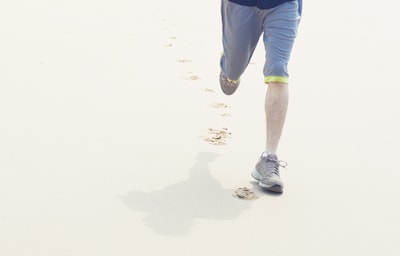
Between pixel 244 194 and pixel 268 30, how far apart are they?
0.90 metres

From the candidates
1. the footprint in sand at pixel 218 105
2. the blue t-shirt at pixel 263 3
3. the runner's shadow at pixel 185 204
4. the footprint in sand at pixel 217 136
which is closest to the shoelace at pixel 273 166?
the runner's shadow at pixel 185 204

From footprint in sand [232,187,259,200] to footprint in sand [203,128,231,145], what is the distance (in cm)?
68

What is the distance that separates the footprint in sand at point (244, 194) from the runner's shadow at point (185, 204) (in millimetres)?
33

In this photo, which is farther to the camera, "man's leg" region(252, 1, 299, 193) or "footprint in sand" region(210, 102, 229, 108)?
"footprint in sand" region(210, 102, 229, 108)

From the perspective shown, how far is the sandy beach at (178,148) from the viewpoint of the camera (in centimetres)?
273

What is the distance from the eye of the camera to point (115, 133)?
3850 millimetres

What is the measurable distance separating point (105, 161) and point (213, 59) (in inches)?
110

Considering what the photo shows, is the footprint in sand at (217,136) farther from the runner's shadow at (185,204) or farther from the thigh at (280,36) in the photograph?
the thigh at (280,36)

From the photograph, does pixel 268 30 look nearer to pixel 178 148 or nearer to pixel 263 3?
pixel 263 3

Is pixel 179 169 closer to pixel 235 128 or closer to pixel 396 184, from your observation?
pixel 235 128

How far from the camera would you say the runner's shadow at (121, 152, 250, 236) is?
281 centimetres

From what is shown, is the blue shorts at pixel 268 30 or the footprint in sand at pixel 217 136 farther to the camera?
the footprint in sand at pixel 217 136

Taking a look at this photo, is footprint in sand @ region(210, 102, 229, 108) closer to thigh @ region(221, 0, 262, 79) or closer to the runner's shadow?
thigh @ region(221, 0, 262, 79)

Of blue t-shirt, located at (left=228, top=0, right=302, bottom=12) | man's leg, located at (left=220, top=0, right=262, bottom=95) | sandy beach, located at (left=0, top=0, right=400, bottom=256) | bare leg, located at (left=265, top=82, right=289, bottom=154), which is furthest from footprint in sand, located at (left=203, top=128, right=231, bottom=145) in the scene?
blue t-shirt, located at (left=228, top=0, right=302, bottom=12)
